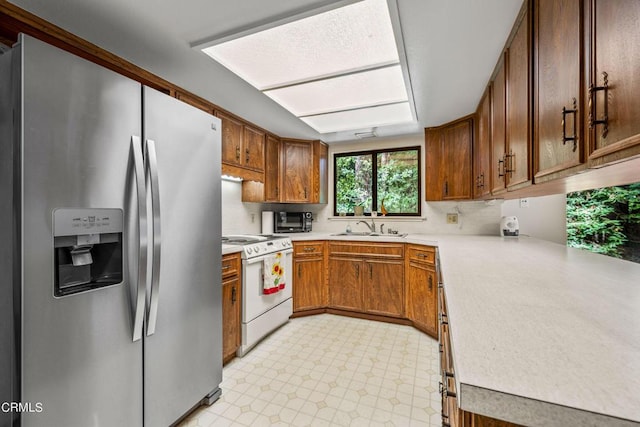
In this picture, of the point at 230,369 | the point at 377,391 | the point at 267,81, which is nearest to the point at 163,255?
the point at 230,369

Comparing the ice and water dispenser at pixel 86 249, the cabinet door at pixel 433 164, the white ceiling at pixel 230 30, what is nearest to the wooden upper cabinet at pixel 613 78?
the white ceiling at pixel 230 30

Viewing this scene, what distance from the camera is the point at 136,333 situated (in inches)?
49.1

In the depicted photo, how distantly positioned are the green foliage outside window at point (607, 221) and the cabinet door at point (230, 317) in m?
2.73

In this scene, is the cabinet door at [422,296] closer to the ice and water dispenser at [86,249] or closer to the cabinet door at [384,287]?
the cabinet door at [384,287]

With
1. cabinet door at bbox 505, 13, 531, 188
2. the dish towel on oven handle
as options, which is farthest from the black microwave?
cabinet door at bbox 505, 13, 531, 188

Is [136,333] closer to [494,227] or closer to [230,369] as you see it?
[230,369]

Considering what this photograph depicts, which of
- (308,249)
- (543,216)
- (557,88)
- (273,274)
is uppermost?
(557,88)

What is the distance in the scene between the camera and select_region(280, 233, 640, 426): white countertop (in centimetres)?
42

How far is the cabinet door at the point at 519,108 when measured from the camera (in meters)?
1.30

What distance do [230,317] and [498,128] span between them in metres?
2.40

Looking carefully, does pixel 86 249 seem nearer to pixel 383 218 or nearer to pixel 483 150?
pixel 483 150

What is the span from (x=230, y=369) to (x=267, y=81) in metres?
2.18

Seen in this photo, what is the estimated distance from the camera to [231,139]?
2654 mm

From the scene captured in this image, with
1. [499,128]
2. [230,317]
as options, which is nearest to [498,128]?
[499,128]
